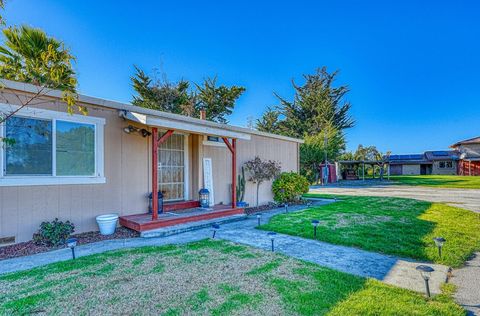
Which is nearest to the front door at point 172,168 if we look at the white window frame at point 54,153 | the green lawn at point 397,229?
the white window frame at point 54,153

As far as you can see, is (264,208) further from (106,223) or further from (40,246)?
(40,246)

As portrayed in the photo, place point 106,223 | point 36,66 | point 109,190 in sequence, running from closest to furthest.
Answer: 1. point 36,66
2. point 106,223
3. point 109,190

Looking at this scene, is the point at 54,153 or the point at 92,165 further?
the point at 92,165

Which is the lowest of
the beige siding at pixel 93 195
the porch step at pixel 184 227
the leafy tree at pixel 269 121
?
the porch step at pixel 184 227

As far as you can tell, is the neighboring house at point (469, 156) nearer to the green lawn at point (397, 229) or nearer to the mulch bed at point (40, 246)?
the green lawn at point (397, 229)

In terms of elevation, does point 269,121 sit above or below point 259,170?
above

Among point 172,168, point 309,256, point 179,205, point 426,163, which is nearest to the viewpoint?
point 309,256

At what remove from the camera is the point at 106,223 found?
5.47m

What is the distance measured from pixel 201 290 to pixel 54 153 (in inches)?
168

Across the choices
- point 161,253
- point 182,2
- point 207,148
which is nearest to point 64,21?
point 182,2

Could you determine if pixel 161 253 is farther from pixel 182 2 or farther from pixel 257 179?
pixel 182 2

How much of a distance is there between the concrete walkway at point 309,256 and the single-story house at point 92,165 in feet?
2.49

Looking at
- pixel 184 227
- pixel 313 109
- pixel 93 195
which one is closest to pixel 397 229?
pixel 184 227

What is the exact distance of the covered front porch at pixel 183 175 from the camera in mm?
6133
